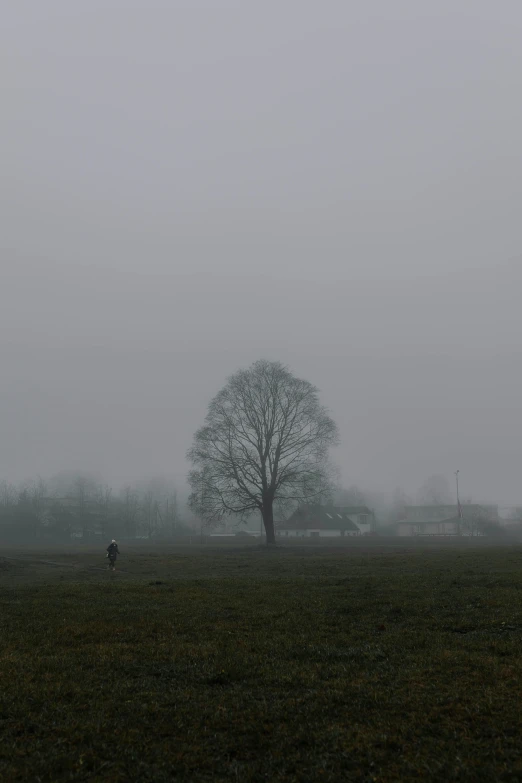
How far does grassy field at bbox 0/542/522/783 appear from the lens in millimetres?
8133

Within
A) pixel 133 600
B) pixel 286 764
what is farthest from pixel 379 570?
pixel 286 764

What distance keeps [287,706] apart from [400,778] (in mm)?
2957

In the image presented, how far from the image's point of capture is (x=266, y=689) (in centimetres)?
1112

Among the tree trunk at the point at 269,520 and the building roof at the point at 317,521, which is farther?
the building roof at the point at 317,521

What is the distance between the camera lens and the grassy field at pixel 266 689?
8.13m

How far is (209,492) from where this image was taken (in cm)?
6781

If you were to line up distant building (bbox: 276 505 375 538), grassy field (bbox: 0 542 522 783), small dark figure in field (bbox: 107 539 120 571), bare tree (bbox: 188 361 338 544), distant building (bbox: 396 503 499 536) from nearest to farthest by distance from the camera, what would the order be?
grassy field (bbox: 0 542 522 783) < small dark figure in field (bbox: 107 539 120 571) < bare tree (bbox: 188 361 338 544) < distant building (bbox: 276 505 375 538) < distant building (bbox: 396 503 499 536)

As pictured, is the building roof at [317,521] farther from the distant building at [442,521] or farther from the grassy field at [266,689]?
the grassy field at [266,689]

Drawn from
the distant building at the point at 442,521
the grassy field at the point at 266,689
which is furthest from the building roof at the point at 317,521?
the grassy field at the point at 266,689

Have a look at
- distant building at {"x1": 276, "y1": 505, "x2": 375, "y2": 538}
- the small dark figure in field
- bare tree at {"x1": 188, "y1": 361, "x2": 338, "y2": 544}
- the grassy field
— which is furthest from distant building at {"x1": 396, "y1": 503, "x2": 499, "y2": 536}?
the grassy field

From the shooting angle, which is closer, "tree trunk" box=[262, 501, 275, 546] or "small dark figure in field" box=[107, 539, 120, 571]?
"small dark figure in field" box=[107, 539, 120, 571]

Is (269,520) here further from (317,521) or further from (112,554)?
(317,521)

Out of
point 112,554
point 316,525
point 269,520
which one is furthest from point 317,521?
point 112,554

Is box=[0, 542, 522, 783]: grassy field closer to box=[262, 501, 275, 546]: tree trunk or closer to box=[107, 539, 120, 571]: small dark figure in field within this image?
box=[107, 539, 120, 571]: small dark figure in field
